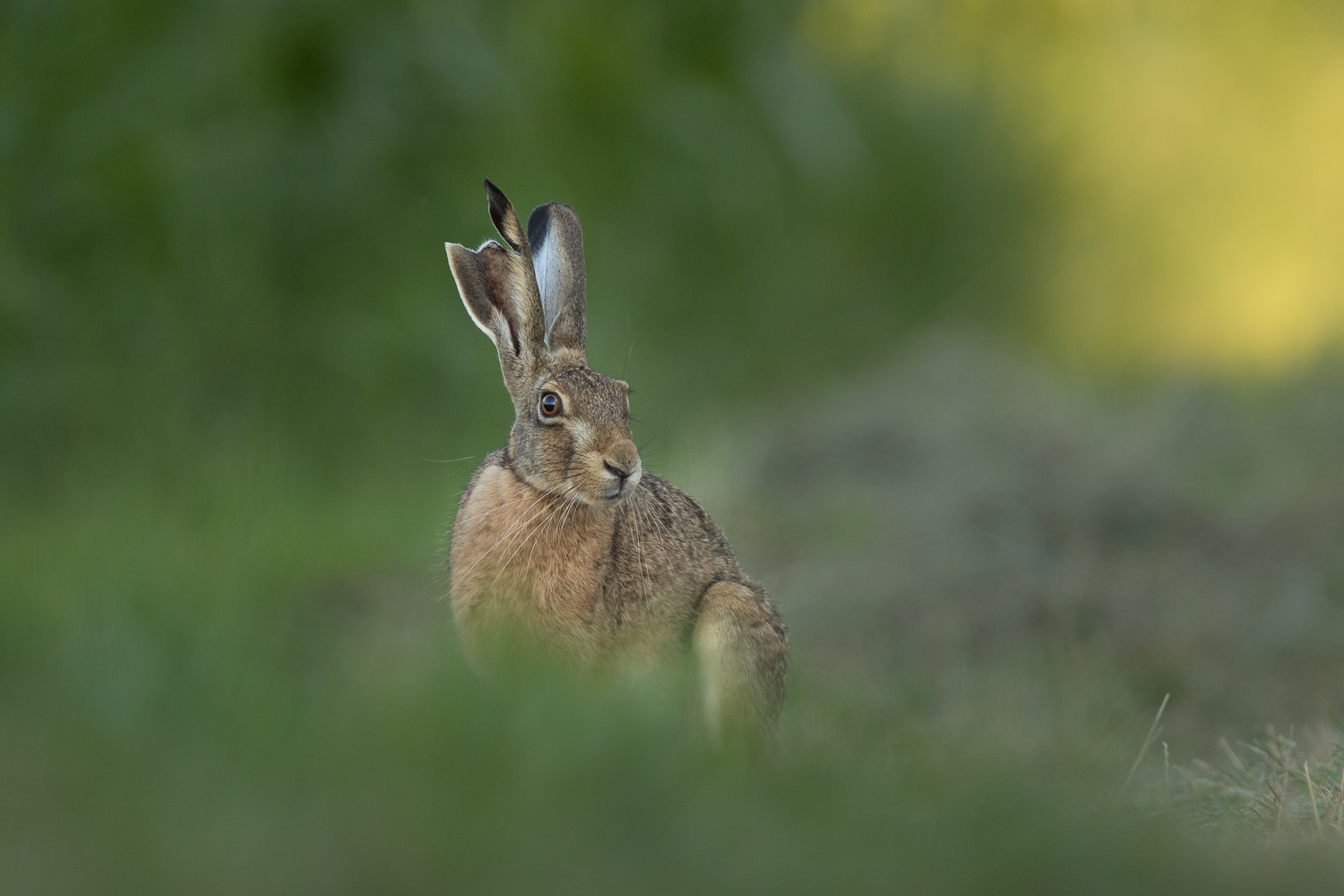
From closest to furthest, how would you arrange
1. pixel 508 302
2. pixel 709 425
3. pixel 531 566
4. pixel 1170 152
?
pixel 531 566 → pixel 508 302 → pixel 709 425 → pixel 1170 152

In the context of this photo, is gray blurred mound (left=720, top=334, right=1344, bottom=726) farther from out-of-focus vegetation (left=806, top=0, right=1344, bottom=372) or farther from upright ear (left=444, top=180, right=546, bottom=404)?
out-of-focus vegetation (left=806, top=0, right=1344, bottom=372)

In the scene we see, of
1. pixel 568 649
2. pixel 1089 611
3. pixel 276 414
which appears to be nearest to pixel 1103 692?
pixel 1089 611

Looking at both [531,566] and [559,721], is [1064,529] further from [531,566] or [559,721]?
[559,721]

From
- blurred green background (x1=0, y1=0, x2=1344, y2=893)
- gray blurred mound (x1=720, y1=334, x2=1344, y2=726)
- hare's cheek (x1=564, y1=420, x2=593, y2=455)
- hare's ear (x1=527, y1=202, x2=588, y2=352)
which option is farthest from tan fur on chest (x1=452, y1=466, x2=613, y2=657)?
gray blurred mound (x1=720, y1=334, x2=1344, y2=726)

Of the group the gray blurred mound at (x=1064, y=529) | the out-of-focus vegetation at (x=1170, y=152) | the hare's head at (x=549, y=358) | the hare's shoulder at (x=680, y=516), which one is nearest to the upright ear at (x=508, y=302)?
the hare's head at (x=549, y=358)

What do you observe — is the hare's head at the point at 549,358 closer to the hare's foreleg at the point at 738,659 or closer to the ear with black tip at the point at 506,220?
the ear with black tip at the point at 506,220

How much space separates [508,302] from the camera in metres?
4.46

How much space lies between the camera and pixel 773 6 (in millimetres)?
8688

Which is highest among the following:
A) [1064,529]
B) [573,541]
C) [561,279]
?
[1064,529]

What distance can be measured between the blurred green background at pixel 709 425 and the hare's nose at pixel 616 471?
690 millimetres

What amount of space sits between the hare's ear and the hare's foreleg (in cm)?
91

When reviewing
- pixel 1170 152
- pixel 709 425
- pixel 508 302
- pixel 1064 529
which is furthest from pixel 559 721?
pixel 1170 152

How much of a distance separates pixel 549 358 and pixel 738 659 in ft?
3.56

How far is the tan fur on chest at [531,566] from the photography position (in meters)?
4.21
